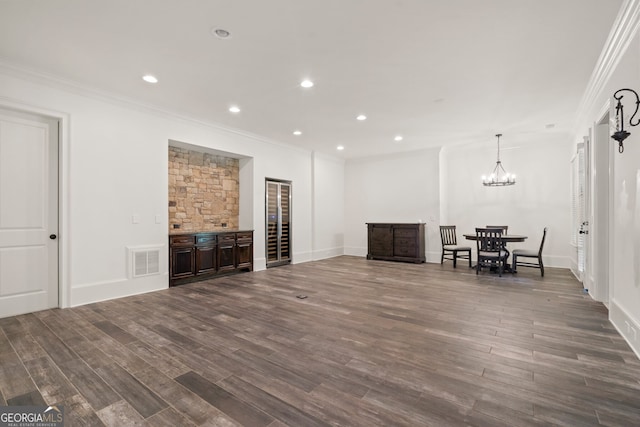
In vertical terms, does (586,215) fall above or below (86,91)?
below

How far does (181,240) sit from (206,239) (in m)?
0.47

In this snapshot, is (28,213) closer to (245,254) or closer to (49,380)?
(49,380)

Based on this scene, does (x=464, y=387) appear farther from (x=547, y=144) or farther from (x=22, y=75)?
(x=547, y=144)

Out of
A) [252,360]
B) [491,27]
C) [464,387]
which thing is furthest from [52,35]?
[464,387]

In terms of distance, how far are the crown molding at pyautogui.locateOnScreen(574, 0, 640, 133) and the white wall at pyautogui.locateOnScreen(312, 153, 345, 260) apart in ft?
18.6

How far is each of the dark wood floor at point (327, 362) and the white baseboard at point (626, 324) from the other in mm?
94

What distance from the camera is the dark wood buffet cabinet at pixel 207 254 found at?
517 centimetres

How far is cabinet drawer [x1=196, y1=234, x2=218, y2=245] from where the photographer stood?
215 inches

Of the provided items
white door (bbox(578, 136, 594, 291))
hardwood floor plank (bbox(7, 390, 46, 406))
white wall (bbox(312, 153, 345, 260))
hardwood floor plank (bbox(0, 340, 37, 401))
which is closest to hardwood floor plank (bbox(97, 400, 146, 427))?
hardwood floor plank (bbox(7, 390, 46, 406))

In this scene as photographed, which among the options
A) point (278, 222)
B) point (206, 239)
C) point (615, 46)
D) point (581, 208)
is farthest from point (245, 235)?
point (581, 208)

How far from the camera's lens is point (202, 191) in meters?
6.18

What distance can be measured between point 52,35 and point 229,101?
2113 mm

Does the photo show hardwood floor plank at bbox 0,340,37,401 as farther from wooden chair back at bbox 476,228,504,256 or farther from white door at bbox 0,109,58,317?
wooden chair back at bbox 476,228,504,256

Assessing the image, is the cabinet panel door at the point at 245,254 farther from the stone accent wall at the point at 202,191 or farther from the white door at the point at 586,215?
the white door at the point at 586,215
